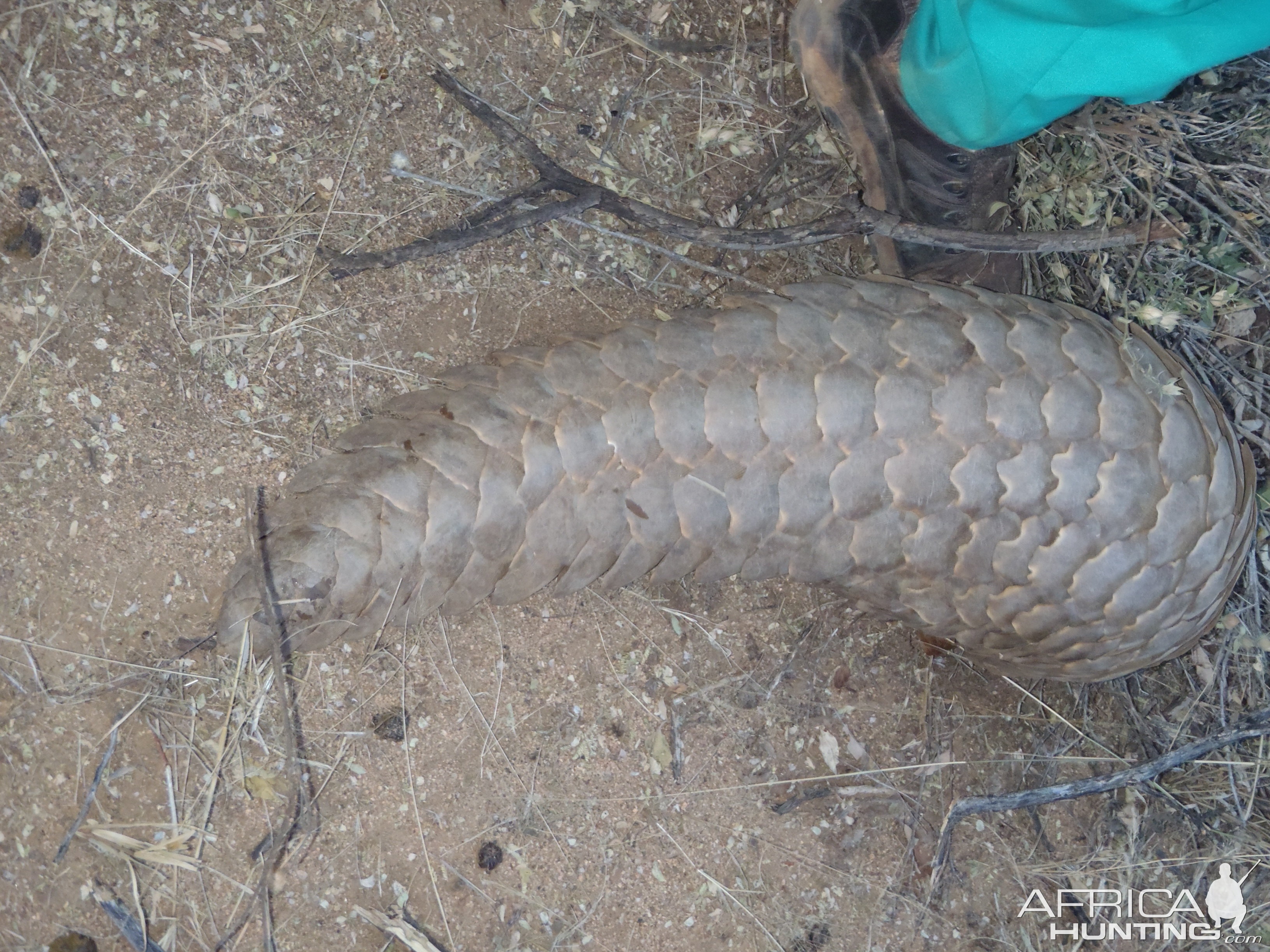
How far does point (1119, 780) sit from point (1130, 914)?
17.5 inches

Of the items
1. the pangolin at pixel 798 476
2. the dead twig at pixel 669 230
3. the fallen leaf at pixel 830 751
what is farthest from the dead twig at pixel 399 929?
the dead twig at pixel 669 230

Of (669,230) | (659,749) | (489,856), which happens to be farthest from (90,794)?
(669,230)

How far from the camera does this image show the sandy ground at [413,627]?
5.95ft

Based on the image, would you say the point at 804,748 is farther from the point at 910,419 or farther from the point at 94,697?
the point at 94,697

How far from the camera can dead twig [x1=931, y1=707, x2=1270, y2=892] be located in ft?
6.38

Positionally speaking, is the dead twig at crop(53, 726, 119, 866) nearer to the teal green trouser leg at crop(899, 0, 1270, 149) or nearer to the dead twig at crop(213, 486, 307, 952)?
the dead twig at crop(213, 486, 307, 952)

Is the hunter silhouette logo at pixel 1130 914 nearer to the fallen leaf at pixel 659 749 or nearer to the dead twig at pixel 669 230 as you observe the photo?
the fallen leaf at pixel 659 749

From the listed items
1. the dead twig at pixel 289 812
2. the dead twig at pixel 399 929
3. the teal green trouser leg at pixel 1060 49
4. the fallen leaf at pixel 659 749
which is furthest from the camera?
the fallen leaf at pixel 659 749

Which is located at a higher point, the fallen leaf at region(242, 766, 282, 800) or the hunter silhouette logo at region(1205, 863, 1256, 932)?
the fallen leaf at region(242, 766, 282, 800)

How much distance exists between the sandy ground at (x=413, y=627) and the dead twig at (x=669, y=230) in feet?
0.21

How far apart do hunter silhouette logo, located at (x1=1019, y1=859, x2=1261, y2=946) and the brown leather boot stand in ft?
4.81

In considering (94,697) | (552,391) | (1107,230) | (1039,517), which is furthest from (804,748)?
(94,697)

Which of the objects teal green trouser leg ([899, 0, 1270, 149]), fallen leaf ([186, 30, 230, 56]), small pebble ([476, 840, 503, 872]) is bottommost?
small pebble ([476, 840, 503, 872])

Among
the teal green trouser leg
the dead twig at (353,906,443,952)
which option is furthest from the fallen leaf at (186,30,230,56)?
the dead twig at (353,906,443,952)
